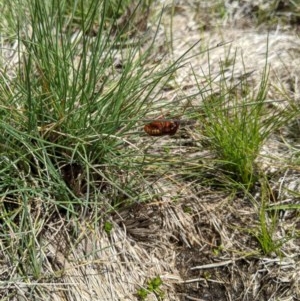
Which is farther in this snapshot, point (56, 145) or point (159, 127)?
point (159, 127)

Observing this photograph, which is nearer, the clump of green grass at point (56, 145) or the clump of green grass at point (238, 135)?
the clump of green grass at point (56, 145)

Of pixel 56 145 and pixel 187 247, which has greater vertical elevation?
pixel 56 145

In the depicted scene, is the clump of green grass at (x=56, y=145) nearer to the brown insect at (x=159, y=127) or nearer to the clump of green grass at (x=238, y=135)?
the brown insect at (x=159, y=127)

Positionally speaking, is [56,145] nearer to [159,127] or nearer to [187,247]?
[159,127]

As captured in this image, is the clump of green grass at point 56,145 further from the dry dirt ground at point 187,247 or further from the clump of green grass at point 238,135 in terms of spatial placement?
the clump of green grass at point 238,135

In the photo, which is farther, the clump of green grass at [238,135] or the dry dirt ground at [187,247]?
the clump of green grass at [238,135]

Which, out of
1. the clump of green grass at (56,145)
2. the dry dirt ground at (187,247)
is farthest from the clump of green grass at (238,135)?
the clump of green grass at (56,145)

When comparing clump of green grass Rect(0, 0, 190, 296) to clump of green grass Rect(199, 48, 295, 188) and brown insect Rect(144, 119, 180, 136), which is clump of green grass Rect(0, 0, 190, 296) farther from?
clump of green grass Rect(199, 48, 295, 188)

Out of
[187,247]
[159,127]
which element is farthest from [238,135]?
[187,247]

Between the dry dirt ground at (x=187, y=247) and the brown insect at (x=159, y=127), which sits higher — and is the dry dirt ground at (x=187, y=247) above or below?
below

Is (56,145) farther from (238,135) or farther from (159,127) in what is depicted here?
(238,135)

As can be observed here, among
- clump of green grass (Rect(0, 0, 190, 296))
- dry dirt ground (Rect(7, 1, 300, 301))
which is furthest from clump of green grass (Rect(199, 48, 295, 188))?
clump of green grass (Rect(0, 0, 190, 296))
